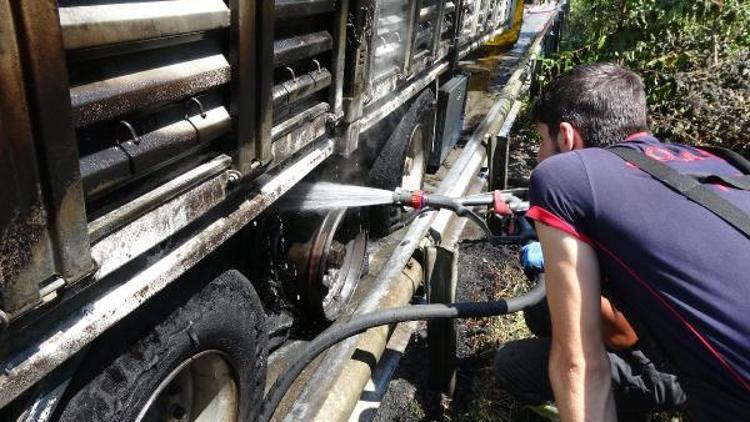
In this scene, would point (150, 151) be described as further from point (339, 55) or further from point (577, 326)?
point (577, 326)

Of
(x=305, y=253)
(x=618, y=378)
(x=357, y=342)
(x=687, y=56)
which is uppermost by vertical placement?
(x=687, y=56)

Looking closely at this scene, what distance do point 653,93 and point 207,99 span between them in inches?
231

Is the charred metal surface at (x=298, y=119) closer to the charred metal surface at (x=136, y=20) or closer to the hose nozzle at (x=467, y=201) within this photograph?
the charred metal surface at (x=136, y=20)

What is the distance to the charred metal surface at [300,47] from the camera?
2.33m

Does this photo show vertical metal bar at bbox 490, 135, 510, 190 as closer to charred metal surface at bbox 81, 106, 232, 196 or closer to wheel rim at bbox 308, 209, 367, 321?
wheel rim at bbox 308, 209, 367, 321

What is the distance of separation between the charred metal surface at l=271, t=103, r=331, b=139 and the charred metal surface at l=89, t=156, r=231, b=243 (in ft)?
1.24

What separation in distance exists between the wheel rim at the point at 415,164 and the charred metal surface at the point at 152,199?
121 inches

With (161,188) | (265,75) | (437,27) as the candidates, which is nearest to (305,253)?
(265,75)

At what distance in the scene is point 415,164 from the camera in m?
5.32

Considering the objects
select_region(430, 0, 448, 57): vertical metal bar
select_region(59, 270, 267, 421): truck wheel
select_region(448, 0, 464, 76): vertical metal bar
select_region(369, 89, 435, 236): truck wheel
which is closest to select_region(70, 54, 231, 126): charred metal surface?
select_region(59, 270, 267, 421): truck wheel

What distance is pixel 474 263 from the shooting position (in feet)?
16.8

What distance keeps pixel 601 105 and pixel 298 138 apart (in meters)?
1.25

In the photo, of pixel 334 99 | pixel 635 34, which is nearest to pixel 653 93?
pixel 635 34

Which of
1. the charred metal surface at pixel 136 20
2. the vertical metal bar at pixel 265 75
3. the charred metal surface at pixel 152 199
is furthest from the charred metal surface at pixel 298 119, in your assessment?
the charred metal surface at pixel 136 20
